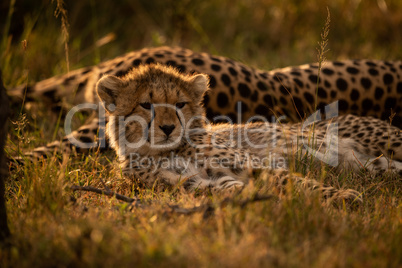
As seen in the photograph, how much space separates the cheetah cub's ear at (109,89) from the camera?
2990 mm

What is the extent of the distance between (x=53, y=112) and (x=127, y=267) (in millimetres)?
3144

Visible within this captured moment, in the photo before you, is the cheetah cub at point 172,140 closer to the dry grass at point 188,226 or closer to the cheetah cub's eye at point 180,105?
the cheetah cub's eye at point 180,105

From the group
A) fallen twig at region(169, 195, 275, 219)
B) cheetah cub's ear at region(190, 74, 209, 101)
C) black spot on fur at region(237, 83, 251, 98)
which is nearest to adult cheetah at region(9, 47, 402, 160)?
black spot on fur at region(237, 83, 251, 98)

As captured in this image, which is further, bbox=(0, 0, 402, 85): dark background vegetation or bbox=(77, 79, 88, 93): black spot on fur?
bbox=(0, 0, 402, 85): dark background vegetation

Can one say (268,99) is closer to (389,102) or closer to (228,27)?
(389,102)

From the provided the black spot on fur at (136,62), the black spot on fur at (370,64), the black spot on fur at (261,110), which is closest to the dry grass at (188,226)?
the black spot on fur at (136,62)

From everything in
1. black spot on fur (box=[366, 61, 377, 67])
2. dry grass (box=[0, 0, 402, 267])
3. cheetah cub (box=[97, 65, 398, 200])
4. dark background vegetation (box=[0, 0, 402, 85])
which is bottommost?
dry grass (box=[0, 0, 402, 267])

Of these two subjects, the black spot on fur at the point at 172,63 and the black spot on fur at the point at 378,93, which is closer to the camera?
the black spot on fur at the point at 172,63

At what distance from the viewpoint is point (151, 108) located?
2.87 metres

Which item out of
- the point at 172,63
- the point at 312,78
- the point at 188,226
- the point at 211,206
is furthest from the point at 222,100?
the point at 188,226

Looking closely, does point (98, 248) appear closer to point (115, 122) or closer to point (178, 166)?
point (178, 166)

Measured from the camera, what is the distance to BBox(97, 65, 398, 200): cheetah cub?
2.80 meters

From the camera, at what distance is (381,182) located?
9.16 ft

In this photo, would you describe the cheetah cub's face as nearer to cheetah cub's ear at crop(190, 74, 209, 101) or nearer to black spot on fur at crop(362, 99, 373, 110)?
cheetah cub's ear at crop(190, 74, 209, 101)
